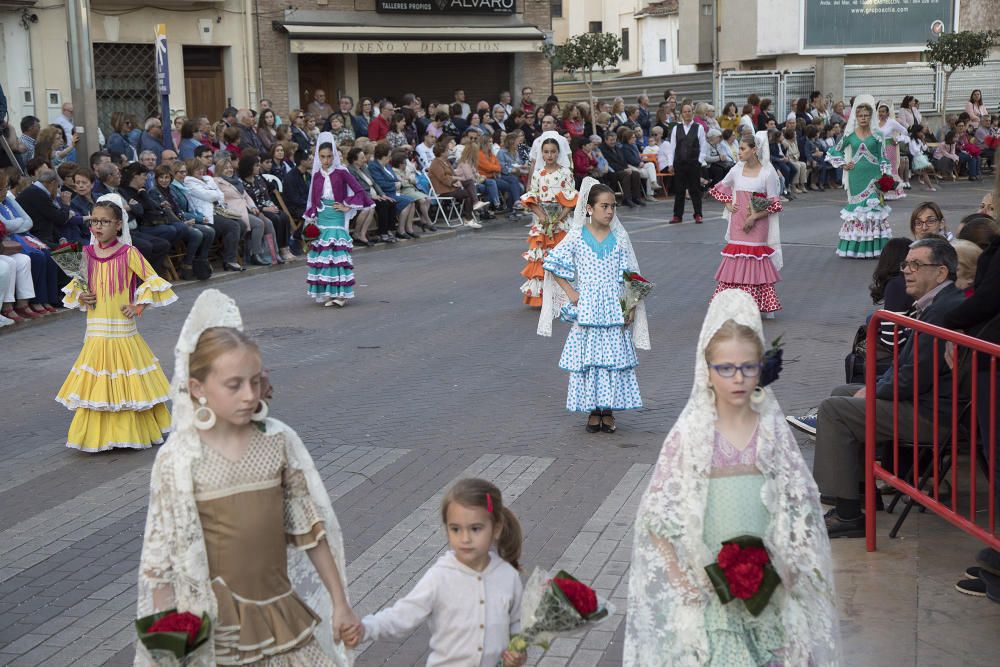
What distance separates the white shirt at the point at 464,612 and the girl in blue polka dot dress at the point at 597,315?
17.6 ft

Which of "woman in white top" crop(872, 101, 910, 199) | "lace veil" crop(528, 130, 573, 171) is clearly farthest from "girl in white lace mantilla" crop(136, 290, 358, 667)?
"woman in white top" crop(872, 101, 910, 199)

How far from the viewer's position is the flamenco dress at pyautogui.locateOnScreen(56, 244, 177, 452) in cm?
986

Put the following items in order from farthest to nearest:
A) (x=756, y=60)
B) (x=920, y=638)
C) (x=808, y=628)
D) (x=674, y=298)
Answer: (x=756, y=60)
(x=674, y=298)
(x=920, y=638)
(x=808, y=628)

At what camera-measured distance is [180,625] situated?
3.98 m

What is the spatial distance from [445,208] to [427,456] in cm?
1576

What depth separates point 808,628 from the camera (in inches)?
182

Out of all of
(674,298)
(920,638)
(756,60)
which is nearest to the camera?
(920,638)

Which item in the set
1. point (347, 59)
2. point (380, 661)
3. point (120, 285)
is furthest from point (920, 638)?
point (347, 59)

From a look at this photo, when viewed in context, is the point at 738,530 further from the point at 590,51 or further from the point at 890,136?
the point at 590,51

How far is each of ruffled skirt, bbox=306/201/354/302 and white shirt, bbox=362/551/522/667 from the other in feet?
38.9

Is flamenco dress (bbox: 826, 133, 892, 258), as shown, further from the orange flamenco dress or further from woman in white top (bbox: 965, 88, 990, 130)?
woman in white top (bbox: 965, 88, 990, 130)

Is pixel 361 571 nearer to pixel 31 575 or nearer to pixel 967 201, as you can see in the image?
pixel 31 575

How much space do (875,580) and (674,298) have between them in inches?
378

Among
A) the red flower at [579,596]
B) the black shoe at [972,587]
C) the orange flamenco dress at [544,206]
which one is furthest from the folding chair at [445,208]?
the red flower at [579,596]
